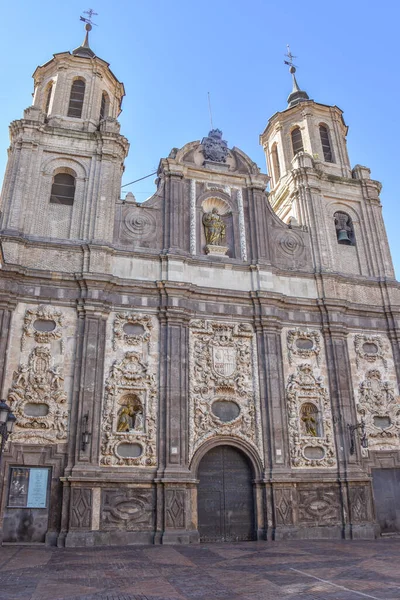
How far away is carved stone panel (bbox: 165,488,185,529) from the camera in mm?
16328

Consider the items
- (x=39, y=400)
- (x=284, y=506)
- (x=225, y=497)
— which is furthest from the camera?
A: (x=225, y=497)

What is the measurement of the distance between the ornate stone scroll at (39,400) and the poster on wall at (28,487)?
3.17ft

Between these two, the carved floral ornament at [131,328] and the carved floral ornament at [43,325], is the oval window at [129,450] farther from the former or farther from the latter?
the carved floral ornament at [43,325]

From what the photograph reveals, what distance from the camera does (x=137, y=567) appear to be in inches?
460

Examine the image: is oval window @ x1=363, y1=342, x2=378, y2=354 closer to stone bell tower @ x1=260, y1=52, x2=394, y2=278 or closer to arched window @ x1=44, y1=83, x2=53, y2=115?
stone bell tower @ x1=260, y1=52, x2=394, y2=278

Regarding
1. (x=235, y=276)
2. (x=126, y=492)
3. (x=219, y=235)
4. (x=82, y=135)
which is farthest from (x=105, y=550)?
(x=82, y=135)

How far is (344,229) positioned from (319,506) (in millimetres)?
13026

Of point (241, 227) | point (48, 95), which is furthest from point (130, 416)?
point (48, 95)

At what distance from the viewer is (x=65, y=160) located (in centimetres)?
2167

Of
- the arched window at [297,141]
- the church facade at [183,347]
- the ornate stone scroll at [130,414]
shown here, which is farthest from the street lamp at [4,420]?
the arched window at [297,141]

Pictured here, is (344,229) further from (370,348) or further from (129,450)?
(129,450)

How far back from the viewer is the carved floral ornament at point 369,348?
21.1 metres

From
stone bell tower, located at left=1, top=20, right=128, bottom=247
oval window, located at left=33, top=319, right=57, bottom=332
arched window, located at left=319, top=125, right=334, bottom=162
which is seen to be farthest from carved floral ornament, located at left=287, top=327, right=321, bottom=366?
arched window, located at left=319, top=125, right=334, bottom=162

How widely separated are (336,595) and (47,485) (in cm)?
1041
